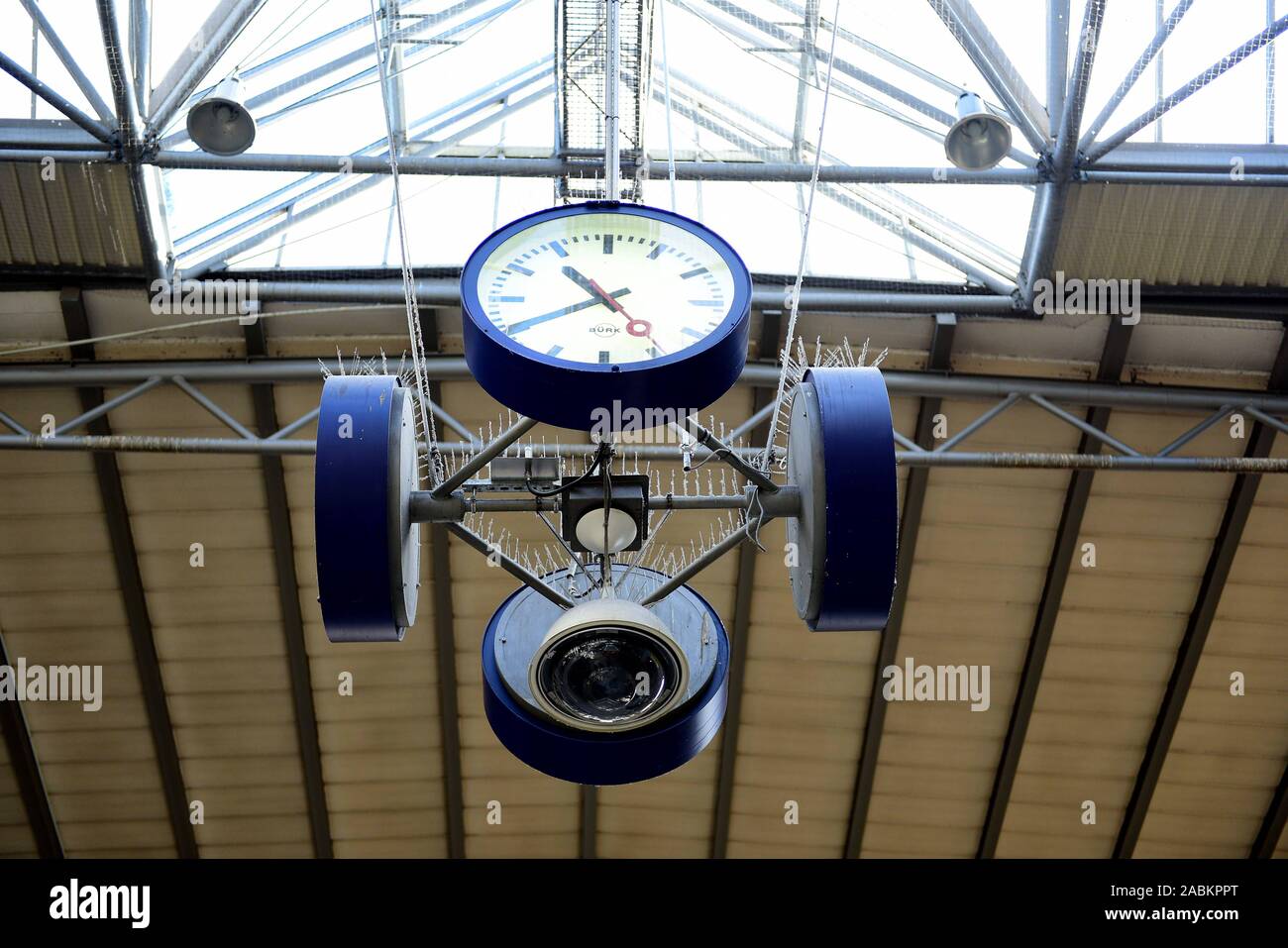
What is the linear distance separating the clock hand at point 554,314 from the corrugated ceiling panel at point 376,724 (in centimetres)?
849

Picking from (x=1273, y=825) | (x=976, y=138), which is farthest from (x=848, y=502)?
(x=1273, y=825)

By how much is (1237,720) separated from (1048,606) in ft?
10.5

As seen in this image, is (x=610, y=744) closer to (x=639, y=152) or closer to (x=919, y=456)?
(x=639, y=152)

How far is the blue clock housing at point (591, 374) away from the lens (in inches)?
250

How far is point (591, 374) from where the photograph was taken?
6324mm

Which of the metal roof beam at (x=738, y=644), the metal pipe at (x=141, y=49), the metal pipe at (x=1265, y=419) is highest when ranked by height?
the metal pipe at (x=141, y=49)

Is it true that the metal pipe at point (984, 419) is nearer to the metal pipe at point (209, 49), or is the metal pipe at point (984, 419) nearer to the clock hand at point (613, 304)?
the clock hand at point (613, 304)

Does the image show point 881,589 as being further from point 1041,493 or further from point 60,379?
point 60,379

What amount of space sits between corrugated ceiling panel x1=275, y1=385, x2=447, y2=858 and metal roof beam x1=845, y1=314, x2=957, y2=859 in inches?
214

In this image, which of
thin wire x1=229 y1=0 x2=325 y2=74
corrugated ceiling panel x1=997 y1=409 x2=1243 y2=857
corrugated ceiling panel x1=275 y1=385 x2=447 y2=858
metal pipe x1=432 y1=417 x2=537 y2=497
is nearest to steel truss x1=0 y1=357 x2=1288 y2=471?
corrugated ceiling panel x1=997 y1=409 x2=1243 y2=857

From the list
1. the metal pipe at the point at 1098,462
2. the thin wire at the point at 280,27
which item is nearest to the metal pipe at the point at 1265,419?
the metal pipe at the point at 1098,462

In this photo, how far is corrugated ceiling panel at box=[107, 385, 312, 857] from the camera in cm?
1496

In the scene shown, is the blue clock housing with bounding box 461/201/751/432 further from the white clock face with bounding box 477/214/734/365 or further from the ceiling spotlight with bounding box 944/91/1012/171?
the ceiling spotlight with bounding box 944/91/1012/171
